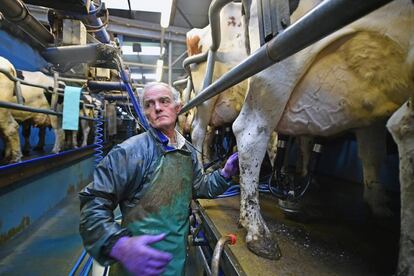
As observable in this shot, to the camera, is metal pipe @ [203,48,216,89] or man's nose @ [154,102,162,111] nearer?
man's nose @ [154,102,162,111]

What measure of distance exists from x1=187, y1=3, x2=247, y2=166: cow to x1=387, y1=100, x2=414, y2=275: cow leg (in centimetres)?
149

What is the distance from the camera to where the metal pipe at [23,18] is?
1.98 meters

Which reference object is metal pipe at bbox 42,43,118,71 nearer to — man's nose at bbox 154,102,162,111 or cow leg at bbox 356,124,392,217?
man's nose at bbox 154,102,162,111

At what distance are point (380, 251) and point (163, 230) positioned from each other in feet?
3.63

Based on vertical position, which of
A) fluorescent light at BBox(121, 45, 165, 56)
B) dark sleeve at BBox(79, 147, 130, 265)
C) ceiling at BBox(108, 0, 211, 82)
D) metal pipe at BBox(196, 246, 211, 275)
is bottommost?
metal pipe at BBox(196, 246, 211, 275)

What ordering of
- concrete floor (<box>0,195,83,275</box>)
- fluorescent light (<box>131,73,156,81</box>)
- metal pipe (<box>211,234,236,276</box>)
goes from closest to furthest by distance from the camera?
metal pipe (<box>211,234,236,276</box>) < concrete floor (<box>0,195,83,275</box>) < fluorescent light (<box>131,73,156,81</box>)

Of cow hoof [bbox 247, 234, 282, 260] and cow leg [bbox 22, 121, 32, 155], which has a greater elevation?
cow leg [bbox 22, 121, 32, 155]

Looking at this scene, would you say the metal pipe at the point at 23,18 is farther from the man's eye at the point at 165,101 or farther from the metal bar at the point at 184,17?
the metal bar at the point at 184,17

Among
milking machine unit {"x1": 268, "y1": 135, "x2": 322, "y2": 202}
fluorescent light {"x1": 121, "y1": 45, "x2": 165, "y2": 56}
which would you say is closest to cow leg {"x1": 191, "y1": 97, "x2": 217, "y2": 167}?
milking machine unit {"x1": 268, "y1": 135, "x2": 322, "y2": 202}

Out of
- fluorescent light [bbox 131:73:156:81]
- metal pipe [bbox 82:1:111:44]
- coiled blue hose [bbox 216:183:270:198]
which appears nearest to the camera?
coiled blue hose [bbox 216:183:270:198]


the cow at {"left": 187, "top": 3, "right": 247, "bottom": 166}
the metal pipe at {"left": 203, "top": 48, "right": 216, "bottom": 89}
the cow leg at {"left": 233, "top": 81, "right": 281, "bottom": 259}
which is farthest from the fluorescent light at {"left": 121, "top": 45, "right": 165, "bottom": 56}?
the cow leg at {"left": 233, "top": 81, "right": 281, "bottom": 259}

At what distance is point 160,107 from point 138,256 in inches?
27.8

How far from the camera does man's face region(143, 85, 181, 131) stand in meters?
1.27

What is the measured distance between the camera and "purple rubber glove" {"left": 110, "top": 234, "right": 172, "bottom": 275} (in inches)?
32.7
